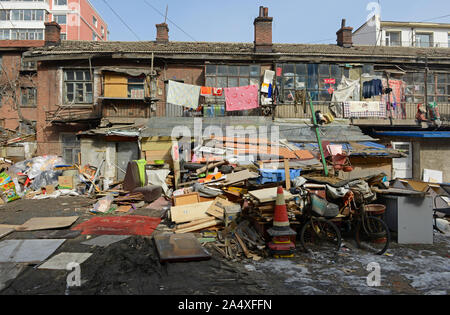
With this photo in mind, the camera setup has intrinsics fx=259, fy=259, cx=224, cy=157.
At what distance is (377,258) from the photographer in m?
5.44

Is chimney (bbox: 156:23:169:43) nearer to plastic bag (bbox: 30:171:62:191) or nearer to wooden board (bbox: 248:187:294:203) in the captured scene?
plastic bag (bbox: 30:171:62:191)

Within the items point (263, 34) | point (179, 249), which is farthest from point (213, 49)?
point (179, 249)

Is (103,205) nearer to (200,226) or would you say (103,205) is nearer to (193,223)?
(193,223)

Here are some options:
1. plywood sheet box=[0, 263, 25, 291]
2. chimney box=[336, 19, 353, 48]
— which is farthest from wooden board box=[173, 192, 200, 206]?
chimney box=[336, 19, 353, 48]

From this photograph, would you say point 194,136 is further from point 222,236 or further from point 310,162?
point 222,236

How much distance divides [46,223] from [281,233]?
6697mm

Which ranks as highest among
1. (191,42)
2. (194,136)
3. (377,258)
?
(191,42)

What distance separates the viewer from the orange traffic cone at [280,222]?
5.19m

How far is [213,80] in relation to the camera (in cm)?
1563

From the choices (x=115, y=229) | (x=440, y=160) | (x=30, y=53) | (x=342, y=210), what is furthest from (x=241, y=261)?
(x=30, y=53)

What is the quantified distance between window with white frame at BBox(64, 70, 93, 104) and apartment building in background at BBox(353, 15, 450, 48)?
27090mm

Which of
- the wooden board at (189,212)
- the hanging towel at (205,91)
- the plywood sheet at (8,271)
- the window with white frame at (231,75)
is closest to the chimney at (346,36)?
the window with white frame at (231,75)

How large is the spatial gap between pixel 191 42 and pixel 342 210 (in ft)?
52.1

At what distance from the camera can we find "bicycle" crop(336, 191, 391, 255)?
5.94m
